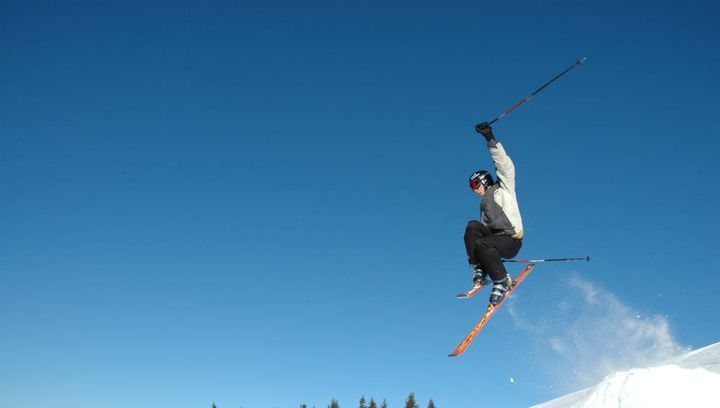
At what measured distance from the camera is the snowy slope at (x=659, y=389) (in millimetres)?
5365

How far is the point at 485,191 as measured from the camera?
376 inches

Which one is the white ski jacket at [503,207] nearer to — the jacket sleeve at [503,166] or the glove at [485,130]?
the jacket sleeve at [503,166]

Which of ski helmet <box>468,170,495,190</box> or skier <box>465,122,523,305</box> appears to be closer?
skier <box>465,122,523,305</box>

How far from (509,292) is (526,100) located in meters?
3.32

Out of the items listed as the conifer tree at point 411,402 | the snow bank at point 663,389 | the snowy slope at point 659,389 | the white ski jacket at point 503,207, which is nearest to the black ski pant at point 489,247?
the white ski jacket at point 503,207

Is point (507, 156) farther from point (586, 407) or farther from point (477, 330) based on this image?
point (586, 407)

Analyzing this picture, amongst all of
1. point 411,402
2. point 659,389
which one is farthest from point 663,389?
point 411,402

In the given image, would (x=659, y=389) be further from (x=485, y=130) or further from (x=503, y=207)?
(x=485, y=130)

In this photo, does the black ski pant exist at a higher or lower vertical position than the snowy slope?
higher

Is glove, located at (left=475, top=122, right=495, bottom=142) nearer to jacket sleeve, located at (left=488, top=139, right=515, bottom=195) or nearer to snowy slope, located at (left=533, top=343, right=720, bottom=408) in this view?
jacket sleeve, located at (left=488, top=139, right=515, bottom=195)

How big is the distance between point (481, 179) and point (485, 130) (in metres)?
1.14

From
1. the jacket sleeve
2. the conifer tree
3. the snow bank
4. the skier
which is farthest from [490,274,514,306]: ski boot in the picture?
the conifer tree

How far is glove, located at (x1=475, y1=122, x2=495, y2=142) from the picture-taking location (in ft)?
28.2

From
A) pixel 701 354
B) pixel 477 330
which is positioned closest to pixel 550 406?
pixel 477 330
